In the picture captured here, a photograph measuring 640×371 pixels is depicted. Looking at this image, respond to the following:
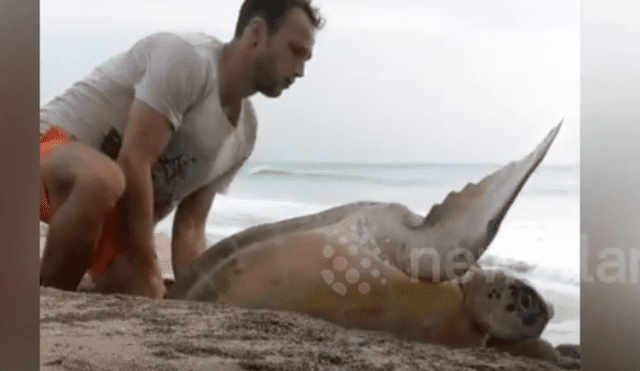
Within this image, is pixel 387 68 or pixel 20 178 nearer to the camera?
pixel 387 68

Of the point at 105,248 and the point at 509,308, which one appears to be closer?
the point at 509,308

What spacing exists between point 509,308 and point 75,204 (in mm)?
1366

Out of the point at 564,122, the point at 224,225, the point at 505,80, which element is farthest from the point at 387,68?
the point at 224,225

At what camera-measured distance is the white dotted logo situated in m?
1.91

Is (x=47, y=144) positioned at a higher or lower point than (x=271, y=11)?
lower

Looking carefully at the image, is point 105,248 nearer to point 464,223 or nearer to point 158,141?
point 158,141

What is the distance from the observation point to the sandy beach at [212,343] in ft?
6.13

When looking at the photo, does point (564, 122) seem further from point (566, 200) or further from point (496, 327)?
point (496, 327)

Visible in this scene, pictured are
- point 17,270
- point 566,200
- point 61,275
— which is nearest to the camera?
point 566,200

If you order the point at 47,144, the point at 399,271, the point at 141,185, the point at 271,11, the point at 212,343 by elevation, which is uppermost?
the point at 271,11

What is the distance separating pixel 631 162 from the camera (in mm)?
1909

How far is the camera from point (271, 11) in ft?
6.37

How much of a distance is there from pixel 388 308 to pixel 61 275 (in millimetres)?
1038

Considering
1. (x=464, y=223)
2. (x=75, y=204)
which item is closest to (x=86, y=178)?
(x=75, y=204)
